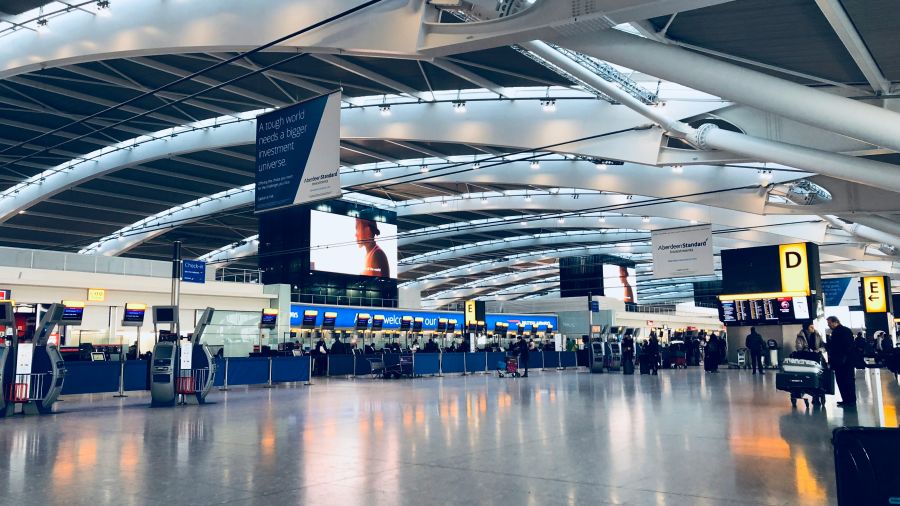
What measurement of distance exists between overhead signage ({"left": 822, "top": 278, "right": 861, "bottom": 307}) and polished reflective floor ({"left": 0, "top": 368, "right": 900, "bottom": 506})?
2980 centimetres

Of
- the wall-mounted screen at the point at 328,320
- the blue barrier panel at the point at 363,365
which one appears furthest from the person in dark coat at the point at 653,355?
the wall-mounted screen at the point at 328,320

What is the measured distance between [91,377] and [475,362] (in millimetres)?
17979

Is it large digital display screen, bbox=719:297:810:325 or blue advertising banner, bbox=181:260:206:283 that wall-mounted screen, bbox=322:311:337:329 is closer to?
blue advertising banner, bbox=181:260:206:283

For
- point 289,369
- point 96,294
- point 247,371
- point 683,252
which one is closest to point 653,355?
point 683,252

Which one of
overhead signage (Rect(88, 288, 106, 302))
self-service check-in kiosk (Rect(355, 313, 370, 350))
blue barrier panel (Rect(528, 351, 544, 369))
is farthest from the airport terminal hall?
self-service check-in kiosk (Rect(355, 313, 370, 350))

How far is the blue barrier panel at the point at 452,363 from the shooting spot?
29.3m

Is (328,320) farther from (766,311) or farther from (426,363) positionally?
(766,311)

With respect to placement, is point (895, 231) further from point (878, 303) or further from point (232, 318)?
point (232, 318)

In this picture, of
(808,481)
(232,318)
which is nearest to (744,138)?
(808,481)

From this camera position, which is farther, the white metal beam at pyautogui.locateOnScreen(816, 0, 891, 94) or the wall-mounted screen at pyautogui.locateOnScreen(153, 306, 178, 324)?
the wall-mounted screen at pyautogui.locateOnScreen(153, 306, 178, 324)

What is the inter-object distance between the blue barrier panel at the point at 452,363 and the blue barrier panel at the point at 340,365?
3925 millimetres

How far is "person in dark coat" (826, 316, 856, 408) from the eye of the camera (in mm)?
12047

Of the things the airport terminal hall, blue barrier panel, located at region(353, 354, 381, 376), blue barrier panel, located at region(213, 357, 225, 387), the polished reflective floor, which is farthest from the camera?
blue barrier panel, located at region(353, 354, 381, 376)

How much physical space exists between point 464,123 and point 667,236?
11.7 m
